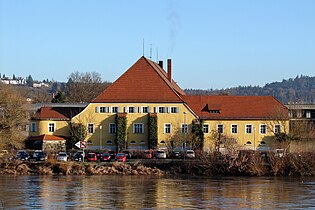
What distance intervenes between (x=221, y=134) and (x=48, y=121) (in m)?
22.6

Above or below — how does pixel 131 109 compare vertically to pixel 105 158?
above

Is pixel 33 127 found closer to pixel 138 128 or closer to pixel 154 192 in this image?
pixel 138 128

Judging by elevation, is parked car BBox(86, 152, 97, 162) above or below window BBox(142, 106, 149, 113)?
below

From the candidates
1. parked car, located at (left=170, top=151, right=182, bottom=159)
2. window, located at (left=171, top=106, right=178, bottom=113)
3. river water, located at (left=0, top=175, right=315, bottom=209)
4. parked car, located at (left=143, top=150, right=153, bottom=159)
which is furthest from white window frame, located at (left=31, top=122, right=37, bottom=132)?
river water, located at (left=0, top=175, right=315, bottom=209)

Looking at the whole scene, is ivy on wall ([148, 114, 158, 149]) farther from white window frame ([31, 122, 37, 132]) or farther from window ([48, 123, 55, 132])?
white window frame ([31, 122, 37, 132])

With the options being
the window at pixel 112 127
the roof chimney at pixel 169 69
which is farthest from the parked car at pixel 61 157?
the roof chimney at pixel 169 69

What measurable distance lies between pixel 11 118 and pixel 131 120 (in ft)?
61.7

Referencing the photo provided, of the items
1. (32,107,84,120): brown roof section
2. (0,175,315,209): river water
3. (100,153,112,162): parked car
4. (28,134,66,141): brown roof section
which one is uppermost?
(32,107,84,120): brown roof section

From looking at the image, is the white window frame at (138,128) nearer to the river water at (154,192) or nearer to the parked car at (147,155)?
the parked car at (147,155)

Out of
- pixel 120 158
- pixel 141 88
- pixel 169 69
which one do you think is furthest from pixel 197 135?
pixel 120 158

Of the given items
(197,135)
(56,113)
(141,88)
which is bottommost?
(197,135)

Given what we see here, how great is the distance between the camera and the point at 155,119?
81.2m

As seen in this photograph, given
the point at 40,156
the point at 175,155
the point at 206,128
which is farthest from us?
the point at 206,128

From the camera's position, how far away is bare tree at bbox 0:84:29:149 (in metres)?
67.3
